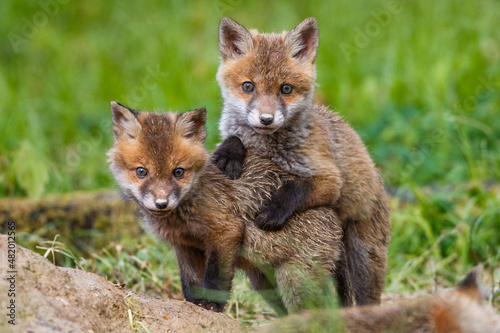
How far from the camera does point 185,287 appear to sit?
487 centimetres

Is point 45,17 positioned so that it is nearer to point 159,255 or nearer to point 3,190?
point 3,190

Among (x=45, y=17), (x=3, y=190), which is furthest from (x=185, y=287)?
→ (x=45, y=17)

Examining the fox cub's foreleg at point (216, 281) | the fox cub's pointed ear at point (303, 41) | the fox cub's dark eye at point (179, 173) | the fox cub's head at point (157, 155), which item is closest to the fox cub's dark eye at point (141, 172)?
the fox cub's head at point (157, 155)

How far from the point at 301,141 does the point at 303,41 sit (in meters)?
1.15

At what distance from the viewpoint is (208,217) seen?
4621 millimetres

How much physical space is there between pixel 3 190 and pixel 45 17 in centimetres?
624

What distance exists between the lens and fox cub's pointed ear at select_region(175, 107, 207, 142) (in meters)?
4.62

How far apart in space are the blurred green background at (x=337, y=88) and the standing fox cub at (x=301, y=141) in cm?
107

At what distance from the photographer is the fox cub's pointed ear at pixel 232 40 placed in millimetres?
Answer: 5801

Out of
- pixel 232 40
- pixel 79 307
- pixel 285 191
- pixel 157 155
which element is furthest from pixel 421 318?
pixel 232 40

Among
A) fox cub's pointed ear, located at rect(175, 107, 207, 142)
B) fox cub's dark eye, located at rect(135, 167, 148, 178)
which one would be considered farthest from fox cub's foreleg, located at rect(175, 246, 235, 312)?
fox cub's pointed ear, located at rect(175, 107, 207, 142)

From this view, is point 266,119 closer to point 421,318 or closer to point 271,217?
point 271,217

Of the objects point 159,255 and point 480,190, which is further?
point 480,190

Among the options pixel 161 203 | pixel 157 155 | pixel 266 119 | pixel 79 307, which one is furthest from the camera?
pixel 266 119
